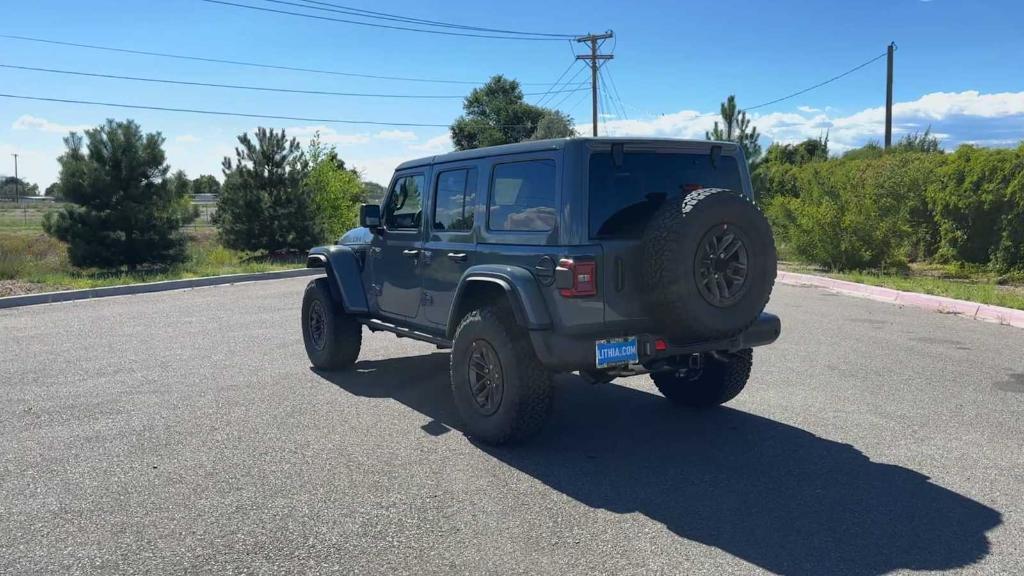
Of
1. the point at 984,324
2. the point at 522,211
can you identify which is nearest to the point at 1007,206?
the point at 984,324

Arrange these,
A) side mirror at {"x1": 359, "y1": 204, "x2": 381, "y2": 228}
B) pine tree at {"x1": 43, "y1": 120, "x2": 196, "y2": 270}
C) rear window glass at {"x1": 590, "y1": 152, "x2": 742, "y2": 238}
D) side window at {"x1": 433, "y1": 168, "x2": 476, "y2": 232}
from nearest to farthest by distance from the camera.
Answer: rear window glass at {"x1": 590, "y1": 152, "x2": 742, "y2": 238}
side window at {"x1": 433, "y1": 168, "x2": 476, "y2": 232}
side mirror at {"x1": 359, "y1": 204, "x2": 381, "y2": 228}
pine tree at {"x1": 43, "y1": 120, "x2": 196, "y2": 270}

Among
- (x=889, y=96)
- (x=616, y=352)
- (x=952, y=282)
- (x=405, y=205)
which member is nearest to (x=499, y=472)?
(x=616, y=352)

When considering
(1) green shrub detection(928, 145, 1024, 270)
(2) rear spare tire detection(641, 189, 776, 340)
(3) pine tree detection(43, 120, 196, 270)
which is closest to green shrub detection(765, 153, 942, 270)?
(1) green shrub detection(928, 145, 1024, 270)

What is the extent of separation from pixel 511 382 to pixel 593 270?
904mm

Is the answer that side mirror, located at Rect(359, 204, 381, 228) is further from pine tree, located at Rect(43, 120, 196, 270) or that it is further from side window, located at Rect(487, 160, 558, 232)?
pine tree, located at Rect(43, 120, 196, 270)

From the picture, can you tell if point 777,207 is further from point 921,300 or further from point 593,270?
point 593,270

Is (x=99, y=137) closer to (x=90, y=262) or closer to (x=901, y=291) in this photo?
(x=90, y=262)

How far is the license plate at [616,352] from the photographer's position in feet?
15.3

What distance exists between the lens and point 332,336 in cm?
744

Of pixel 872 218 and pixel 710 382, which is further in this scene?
pixel 872 218

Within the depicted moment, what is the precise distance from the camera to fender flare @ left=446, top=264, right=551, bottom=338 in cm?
476

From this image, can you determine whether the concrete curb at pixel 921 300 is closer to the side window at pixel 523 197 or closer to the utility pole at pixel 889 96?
the side window at pixel 523 197

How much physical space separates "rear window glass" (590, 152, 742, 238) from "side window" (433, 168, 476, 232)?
1165 mm

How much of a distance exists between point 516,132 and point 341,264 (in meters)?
68.2
